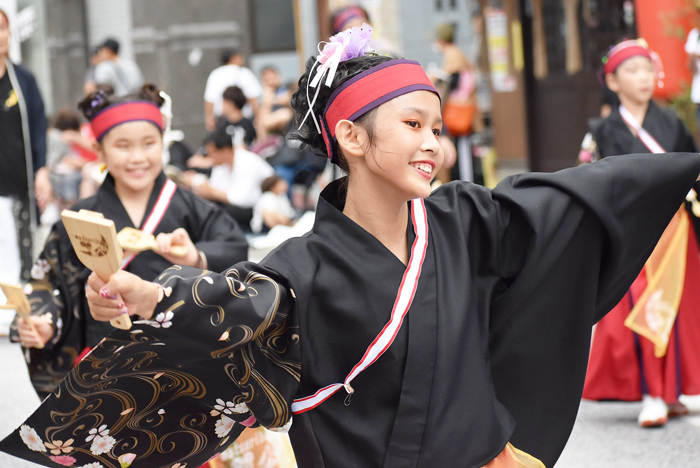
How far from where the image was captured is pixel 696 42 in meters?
6.91

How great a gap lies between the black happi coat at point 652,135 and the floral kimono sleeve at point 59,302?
2.49m

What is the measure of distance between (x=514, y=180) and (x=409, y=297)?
18.7 inches

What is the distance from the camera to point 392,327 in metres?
2.04

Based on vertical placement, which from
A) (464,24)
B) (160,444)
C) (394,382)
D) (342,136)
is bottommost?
(160,444)

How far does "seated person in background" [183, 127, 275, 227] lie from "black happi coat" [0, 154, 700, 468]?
5.66 m

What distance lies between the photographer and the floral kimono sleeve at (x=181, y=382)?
1896 millimetres

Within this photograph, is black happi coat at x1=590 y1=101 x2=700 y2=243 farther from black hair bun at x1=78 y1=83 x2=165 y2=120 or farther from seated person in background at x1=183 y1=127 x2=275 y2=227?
seated person in background at x1=183 y1=127 x2=275 y2=227

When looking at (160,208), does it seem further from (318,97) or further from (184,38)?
(184,38)

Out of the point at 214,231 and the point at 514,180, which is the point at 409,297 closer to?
the point at 514,180

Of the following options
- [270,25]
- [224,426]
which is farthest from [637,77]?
[270,25]

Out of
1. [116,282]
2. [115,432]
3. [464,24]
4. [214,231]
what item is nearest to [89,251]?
[116,282]

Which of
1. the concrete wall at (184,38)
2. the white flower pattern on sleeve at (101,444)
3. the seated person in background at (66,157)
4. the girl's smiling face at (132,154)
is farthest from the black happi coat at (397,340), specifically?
the concrete wall at (184,38)

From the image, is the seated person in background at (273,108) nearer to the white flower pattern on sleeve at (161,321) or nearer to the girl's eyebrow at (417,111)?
the girl's eyebrow at (417,111)

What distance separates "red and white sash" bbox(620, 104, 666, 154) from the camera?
13.9 ft
